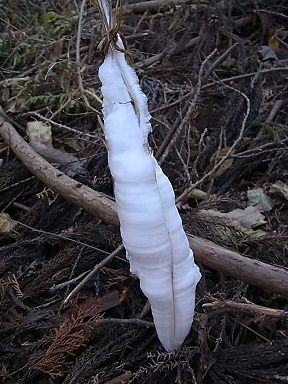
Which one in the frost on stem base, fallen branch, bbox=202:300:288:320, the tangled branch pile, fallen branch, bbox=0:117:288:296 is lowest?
the tangled branch pile

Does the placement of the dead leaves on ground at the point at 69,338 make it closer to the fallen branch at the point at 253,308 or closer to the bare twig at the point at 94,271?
the bare twig at the point at 94,271

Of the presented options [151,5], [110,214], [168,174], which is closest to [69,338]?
[110,214]

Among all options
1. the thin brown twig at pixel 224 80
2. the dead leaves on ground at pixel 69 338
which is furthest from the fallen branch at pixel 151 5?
the dead leaves on ground at pixel 69 338

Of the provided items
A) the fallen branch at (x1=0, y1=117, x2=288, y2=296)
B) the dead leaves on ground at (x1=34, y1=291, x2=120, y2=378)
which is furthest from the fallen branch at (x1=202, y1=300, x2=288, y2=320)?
the dead leaves on ground at (x1=34, y1=291, x2=120, y2=378)

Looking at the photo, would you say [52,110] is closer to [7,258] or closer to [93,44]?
[93,44]

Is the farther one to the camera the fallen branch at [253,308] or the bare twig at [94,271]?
the bare twig at [94,271]

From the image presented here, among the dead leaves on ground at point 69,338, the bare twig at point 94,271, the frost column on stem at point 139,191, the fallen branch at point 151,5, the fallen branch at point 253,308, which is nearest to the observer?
the frost column on stem at point 139,191

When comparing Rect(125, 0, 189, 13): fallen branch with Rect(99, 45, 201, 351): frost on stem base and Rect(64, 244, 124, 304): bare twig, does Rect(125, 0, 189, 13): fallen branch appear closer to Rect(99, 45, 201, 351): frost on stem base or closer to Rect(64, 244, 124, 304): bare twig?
Rect(64, 244, 124, 304): bare twig

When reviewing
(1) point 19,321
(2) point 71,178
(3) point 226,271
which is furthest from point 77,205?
(3) point 226,271
